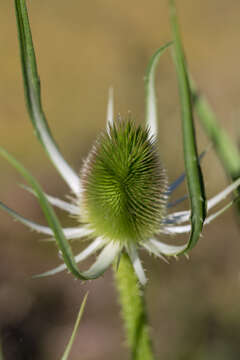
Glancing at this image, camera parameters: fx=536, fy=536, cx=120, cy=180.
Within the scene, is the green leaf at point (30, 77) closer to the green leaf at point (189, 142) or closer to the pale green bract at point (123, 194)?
the pale green bract at point (123, 194)

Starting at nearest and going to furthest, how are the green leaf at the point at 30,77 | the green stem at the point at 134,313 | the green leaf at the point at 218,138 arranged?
the green leaf at the point at 30,77, the green stem at the point at 134,313, the green leaf at the point at 218,138

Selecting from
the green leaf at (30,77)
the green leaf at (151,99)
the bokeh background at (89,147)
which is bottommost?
the bokeh background at (89,147)

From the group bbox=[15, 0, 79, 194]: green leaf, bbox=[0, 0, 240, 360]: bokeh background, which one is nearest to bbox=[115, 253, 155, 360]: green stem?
bbox=[0, 0, 240, 360]: bokeh background

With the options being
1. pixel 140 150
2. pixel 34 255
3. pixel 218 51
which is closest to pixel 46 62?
pixel 218 51

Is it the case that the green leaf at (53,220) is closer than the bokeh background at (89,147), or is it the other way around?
the green leaf at (53,220)

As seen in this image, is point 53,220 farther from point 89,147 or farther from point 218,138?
point 89,147

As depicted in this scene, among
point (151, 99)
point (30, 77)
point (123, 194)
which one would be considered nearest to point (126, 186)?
point (123, 194)

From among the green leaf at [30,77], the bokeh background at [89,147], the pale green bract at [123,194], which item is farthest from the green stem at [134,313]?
the green leaf at [30,77]
